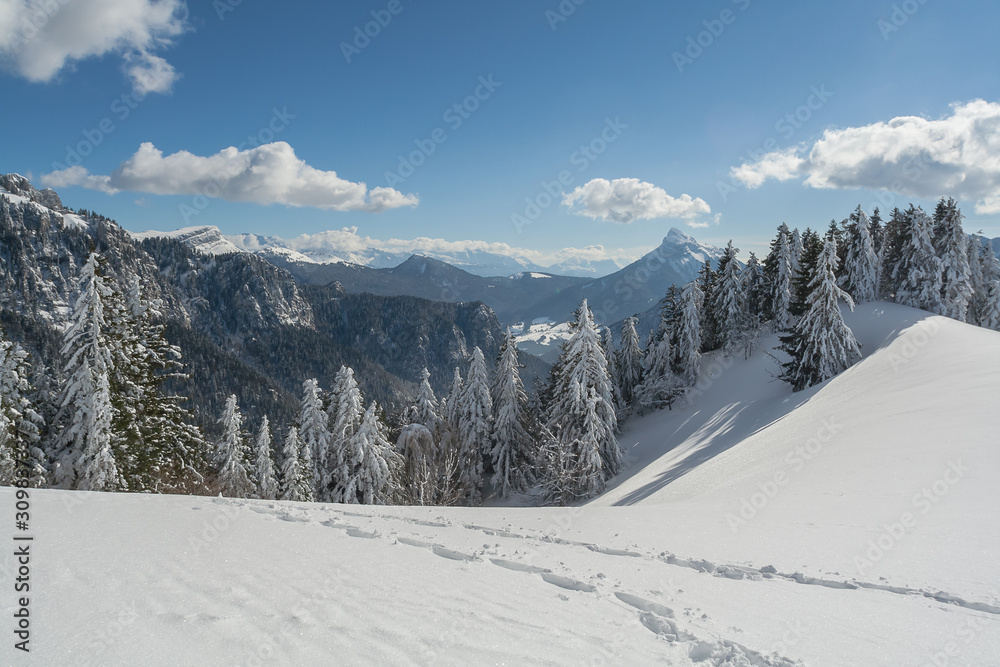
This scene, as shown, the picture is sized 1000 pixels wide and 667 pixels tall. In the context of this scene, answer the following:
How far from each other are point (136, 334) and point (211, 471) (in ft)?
46.1

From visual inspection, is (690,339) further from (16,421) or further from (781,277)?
(16,421)

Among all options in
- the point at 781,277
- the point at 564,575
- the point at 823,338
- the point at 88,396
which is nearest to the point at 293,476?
the point at 88,396

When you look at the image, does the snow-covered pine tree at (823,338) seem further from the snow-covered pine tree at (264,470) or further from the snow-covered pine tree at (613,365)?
the snow-covered pine tree at (264,470)

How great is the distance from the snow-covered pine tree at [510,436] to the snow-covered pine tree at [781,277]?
23.5 meters

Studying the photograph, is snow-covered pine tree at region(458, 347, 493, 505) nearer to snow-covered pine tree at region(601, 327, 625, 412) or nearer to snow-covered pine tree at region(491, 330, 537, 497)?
snow-covered pine tree at region(491, 330, 537, 497)

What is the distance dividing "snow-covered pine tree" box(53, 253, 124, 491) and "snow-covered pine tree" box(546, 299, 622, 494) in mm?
17269

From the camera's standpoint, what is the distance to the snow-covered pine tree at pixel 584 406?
2223cm

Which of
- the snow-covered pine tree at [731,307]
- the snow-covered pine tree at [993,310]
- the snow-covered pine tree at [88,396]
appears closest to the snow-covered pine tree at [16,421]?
the snow-covered pine tree at [88,396]

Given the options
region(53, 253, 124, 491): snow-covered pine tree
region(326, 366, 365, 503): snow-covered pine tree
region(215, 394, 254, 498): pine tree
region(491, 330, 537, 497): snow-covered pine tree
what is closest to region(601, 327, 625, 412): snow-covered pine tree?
region(491, 330, 537, 497): snow-covered pine tree

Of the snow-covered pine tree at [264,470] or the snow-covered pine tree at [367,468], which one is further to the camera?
the snow-covered pine tree at [264,470]

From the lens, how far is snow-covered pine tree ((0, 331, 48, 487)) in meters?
13.9

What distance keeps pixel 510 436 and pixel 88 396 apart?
20.6m

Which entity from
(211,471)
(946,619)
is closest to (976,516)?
(946,619)

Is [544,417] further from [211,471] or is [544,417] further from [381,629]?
[381,629]
